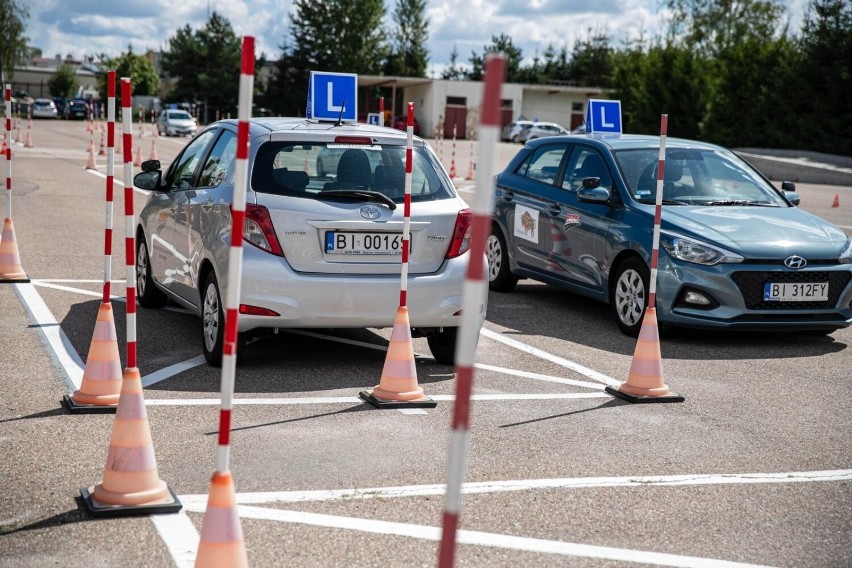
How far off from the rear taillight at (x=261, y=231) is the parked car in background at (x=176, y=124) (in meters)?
52.7

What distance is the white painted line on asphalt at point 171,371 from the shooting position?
6.96 meters

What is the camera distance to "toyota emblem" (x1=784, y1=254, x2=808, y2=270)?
8.84 metres

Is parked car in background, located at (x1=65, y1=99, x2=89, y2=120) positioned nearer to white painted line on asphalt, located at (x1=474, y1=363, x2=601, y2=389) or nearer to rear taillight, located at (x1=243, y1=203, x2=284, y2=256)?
white painted line on asphalt, located at (x1=474, y1=363, x2=601, y2=389)

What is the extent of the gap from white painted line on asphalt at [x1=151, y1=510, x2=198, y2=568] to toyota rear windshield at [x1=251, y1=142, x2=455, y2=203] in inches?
121

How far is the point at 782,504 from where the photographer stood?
201 inches

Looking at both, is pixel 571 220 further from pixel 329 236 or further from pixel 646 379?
pixel 329 236

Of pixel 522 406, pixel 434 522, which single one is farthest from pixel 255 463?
pixel 522 406

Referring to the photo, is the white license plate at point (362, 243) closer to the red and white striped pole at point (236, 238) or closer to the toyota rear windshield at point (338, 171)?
the toyota rear windshield at point (338, 171)

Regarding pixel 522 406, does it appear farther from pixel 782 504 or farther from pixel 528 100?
pixel 528 100

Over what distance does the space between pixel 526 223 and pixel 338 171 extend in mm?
3938

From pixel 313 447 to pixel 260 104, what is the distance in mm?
96583

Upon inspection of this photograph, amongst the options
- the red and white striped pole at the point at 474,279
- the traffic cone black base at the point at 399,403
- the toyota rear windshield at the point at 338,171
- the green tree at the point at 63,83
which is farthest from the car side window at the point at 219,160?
the green tree at the point at 63,83

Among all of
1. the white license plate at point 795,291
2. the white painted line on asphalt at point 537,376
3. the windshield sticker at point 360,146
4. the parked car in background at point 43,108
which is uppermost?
the parked car in background at point 43,108

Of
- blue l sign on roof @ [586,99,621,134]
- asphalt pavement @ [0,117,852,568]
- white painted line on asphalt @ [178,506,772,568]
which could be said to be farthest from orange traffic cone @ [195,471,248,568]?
blue l sign on roof @ [586,99,621,134]
